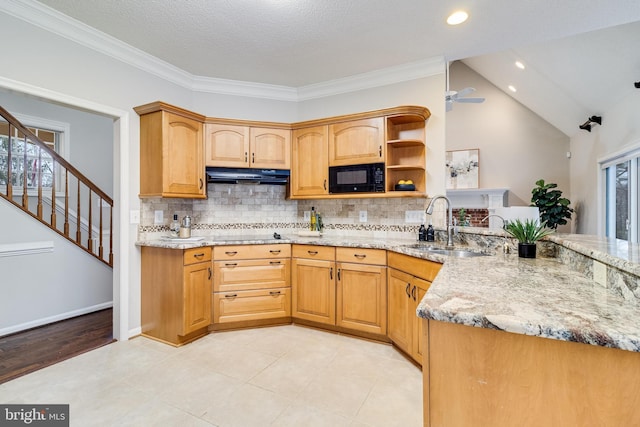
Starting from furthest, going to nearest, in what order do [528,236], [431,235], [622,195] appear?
[622,195] < [431,235] < [528,236]

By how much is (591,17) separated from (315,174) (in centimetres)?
265

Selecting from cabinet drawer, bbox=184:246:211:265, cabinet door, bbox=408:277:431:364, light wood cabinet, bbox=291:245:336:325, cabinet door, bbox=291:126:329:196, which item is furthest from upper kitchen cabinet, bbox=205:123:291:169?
cabinet door, bbox=408:277:431:364

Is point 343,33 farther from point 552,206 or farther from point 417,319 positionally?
point 552,206

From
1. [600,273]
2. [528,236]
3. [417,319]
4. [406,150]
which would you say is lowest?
[417,319]

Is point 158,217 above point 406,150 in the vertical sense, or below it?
below

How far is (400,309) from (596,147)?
483cm

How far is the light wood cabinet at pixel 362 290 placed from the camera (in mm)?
2643

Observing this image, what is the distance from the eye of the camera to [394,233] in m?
3.20

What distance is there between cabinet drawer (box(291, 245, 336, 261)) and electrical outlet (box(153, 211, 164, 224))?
4.58 feet

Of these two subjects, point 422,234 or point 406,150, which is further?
point 406,150

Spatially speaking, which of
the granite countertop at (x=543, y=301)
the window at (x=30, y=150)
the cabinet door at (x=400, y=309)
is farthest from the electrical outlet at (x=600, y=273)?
the window at (x=30, y=150)

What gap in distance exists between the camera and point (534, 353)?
32.1 inches

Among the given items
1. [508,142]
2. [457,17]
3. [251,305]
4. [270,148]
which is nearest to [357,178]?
[270,148]

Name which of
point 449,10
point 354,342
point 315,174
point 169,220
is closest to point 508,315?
point 354,342
